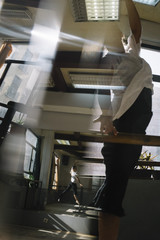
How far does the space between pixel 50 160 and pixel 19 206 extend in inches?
18.8

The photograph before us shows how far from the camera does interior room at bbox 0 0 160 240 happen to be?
1473 millimetres

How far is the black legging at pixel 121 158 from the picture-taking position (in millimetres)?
663

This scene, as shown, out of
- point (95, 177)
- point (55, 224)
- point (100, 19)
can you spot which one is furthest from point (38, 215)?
point (100, 19)

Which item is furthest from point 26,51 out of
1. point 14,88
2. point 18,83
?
point 14,88

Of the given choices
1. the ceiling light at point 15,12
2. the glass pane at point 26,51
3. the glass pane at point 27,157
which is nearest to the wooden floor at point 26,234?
the glass pane at point 27,157

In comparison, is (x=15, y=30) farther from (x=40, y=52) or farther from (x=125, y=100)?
(x=125, y=100)

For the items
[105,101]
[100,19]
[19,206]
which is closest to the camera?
[105,101]

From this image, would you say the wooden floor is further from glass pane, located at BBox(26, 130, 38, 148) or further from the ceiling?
the ceiling

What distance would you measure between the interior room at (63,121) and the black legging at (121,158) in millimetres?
45

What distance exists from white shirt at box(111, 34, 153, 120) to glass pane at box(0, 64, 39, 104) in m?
2.52

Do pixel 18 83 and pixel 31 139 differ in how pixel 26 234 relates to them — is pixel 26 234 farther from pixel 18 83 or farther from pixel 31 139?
pixel 18 83

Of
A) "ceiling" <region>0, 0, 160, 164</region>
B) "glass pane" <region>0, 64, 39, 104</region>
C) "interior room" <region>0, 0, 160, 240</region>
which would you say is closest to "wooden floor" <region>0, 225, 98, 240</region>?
"interior room" <region>0, 0, 160, 240</region>

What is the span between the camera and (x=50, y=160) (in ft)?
6.01

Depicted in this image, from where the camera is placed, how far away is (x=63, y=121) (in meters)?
3.83
